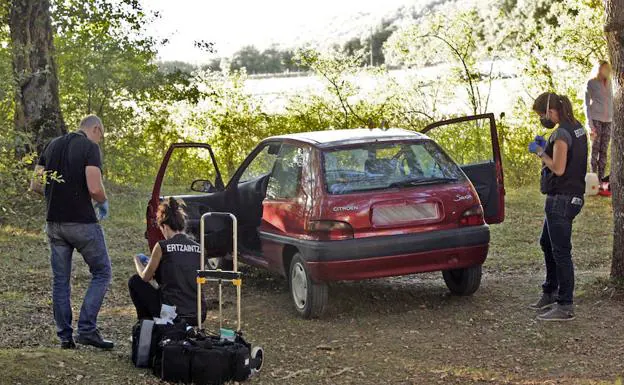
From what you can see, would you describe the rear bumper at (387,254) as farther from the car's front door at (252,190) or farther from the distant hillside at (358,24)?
the distant hillside at (358,24)

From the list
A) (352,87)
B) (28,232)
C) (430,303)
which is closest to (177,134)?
(352,87)

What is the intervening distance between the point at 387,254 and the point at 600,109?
21.0 ft

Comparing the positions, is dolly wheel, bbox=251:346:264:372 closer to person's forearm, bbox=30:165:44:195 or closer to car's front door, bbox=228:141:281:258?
person's forearm, bbox=30:165:44:195

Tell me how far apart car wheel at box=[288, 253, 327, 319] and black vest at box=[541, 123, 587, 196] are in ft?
6.88

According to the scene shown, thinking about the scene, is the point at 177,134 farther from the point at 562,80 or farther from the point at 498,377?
the point at 498,377

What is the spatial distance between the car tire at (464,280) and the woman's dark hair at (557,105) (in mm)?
1656

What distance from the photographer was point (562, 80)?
65.4ft

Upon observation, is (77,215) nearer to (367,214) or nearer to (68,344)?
(68,344)

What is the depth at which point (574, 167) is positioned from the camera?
798 cm

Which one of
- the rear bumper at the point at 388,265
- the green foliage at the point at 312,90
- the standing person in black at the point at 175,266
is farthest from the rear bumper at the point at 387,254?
the green foliage at the point at 312,90

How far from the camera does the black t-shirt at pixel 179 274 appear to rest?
731 centimetres

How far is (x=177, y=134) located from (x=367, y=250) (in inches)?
552

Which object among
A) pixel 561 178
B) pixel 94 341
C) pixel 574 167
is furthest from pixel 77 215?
pixel 574 167

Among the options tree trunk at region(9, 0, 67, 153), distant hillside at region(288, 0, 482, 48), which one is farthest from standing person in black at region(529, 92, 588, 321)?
distant hillside at region(288, 0, 482, 48)
